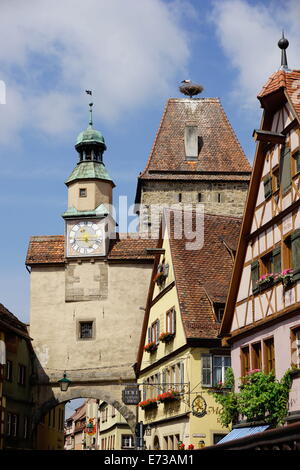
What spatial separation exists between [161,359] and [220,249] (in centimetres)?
419

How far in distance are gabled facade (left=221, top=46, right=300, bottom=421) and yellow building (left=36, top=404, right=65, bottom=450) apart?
2083cm

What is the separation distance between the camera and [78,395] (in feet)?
119

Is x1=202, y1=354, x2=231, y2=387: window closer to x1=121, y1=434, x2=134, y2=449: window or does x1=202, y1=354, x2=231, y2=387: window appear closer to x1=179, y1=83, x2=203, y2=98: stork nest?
x1=121, y1=434, x2=134, y2=449: window

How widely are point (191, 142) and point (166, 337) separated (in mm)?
27237

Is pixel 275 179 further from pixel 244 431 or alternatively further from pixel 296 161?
pixel 244 431

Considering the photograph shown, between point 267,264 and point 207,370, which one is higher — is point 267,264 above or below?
above

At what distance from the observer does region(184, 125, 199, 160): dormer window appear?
5226cm

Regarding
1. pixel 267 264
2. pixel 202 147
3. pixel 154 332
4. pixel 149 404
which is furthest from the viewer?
pixel 202 147

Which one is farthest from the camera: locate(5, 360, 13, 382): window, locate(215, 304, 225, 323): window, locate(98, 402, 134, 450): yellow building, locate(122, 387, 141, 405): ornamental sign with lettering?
locate(98, 402, 134, 450): yellow building

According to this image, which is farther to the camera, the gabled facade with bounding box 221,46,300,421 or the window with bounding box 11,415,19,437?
the window with bounding box 11,415,19,437

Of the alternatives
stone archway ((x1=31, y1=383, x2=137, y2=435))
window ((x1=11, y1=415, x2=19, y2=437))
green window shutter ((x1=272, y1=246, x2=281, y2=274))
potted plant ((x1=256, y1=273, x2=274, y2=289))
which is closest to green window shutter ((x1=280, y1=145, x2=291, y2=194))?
green window shutter ((x1=272, y1=246, x2=281, y2=274))

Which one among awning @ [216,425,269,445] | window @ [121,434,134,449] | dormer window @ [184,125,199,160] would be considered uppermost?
dormer window @ [184,125,199,160]

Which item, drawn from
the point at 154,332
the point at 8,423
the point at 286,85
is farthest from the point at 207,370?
the point at 8,423
